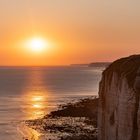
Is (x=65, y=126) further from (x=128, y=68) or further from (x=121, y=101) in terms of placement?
(x=121, y=101)

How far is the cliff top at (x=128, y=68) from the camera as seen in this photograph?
42.7m

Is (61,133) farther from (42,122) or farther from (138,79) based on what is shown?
(138,79)

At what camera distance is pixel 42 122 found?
84.7 m

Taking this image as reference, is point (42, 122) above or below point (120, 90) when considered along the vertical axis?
below

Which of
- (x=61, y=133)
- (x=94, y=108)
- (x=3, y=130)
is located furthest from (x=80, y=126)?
(x=94, y=108)

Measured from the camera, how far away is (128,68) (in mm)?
45188

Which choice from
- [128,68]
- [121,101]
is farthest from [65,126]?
[121,101]

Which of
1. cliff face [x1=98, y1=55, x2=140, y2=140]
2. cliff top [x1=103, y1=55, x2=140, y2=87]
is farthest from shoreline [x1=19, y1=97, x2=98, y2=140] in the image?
cliff top [x1=103, y1=55, x2=140, y2=87]

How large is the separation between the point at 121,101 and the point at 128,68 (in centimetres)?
426

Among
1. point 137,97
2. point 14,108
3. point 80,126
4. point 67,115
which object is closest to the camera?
point 137,97

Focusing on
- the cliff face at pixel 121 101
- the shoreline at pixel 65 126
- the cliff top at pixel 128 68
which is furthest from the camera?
the shoreline at pixel 65 126

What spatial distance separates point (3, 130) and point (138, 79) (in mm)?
40552

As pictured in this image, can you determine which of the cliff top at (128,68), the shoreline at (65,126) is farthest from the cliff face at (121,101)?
the shoreline at (65,126)

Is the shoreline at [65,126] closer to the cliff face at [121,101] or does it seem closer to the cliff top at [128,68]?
the cliff face at [121,101]
